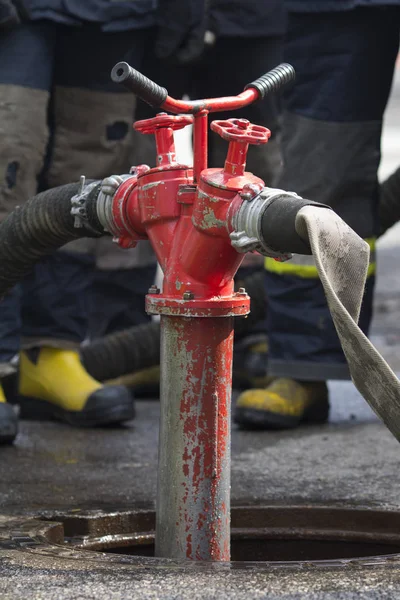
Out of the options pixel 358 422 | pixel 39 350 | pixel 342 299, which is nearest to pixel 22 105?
pixel 39 350

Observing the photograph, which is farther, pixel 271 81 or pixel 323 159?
pixel 323 159

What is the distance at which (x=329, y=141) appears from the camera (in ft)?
10.2

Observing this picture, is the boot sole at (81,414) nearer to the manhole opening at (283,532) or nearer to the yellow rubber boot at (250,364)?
the yellow rubber boot at (250,364)

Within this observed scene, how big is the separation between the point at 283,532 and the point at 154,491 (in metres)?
0.32

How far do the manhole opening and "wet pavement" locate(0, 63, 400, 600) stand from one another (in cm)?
4

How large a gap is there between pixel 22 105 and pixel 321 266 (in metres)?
1.57

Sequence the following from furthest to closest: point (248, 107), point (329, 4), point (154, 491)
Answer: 1. point (248, 107)
2. point (329, 4)
3. point (154, 491)

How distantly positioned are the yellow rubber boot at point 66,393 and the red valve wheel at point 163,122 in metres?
1.32

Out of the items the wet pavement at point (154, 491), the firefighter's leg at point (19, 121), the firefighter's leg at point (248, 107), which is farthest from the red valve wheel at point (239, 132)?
the firefighter's leg at point (248, 107)

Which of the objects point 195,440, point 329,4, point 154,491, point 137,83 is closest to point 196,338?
point 195,440

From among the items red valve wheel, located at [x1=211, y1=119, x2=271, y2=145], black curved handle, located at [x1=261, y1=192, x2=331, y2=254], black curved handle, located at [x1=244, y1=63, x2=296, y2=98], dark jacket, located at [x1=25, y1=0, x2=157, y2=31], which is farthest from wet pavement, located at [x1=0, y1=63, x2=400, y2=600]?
dark jacket, located at [x1=25, y1=0, x2=157, y2=31]

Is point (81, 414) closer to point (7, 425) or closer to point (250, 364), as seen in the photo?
point (7, 425)

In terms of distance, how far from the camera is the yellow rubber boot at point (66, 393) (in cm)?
310

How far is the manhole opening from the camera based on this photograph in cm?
212
